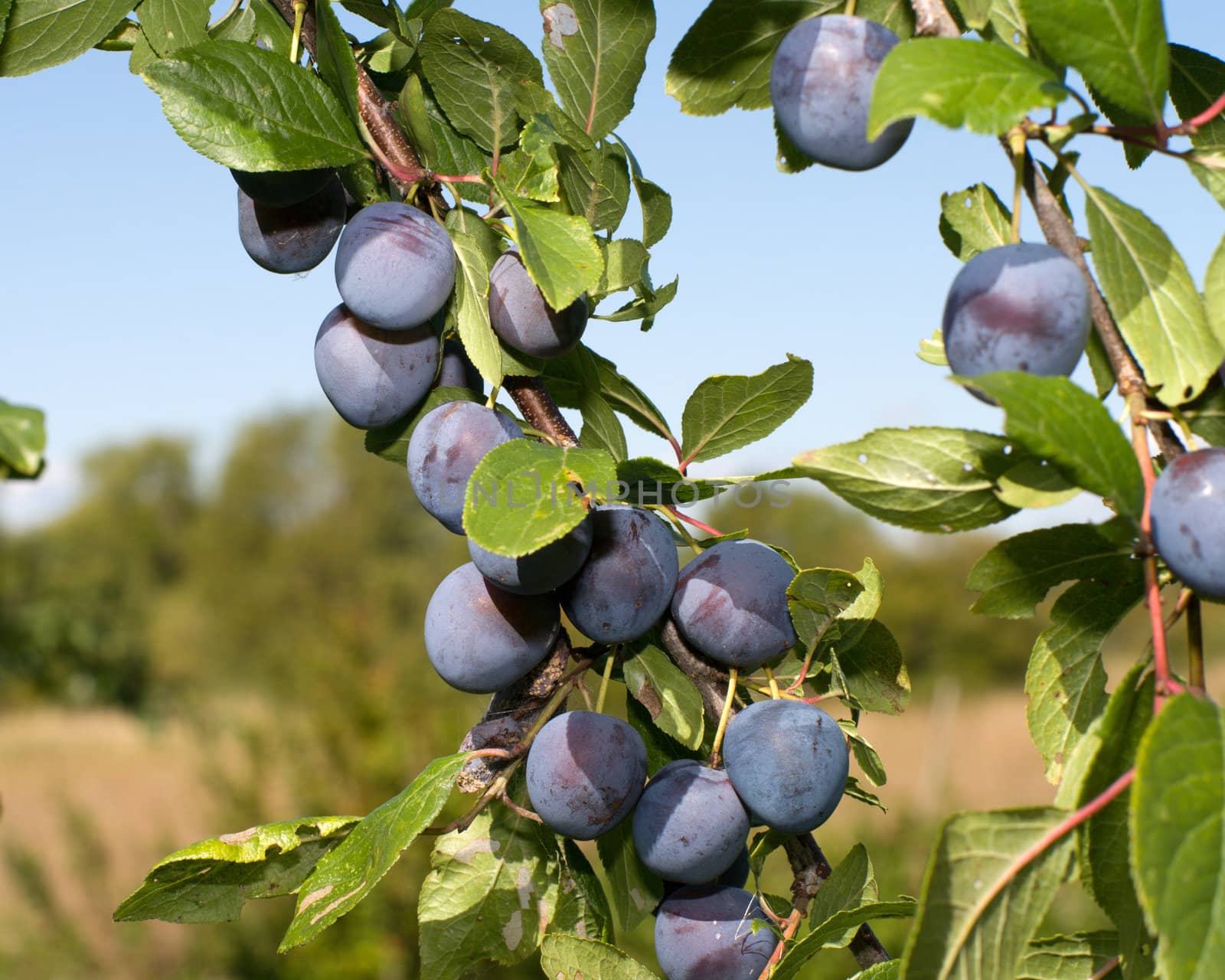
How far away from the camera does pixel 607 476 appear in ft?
2.02

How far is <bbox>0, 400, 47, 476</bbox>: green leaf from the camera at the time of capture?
1.30 ft

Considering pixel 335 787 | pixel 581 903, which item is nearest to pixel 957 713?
pixel 335 787

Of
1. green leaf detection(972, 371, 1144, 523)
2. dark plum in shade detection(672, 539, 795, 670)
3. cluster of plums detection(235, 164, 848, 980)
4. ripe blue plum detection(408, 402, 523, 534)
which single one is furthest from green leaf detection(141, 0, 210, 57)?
green leaf detection(972, 371, 1144, 523)

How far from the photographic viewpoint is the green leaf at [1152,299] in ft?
1.77

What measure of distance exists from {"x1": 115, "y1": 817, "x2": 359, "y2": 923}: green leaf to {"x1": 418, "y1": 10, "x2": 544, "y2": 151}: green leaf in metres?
0.56

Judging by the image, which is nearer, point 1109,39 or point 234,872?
point 1109,39

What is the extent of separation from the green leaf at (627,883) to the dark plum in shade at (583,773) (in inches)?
2.3

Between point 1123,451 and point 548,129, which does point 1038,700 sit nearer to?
point 1123,451

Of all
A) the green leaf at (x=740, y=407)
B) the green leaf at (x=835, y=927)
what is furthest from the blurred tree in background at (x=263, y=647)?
the green leaf at (x=835, y=927)

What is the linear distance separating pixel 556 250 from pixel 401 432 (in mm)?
240

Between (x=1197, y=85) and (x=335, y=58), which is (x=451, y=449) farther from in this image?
(x=1197, y=85)

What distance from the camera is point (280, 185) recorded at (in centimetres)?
76

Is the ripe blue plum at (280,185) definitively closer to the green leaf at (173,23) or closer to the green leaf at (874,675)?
the green leaf at (173,23)

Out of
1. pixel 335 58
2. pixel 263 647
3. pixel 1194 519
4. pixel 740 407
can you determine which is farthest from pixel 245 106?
pixel 263 647
